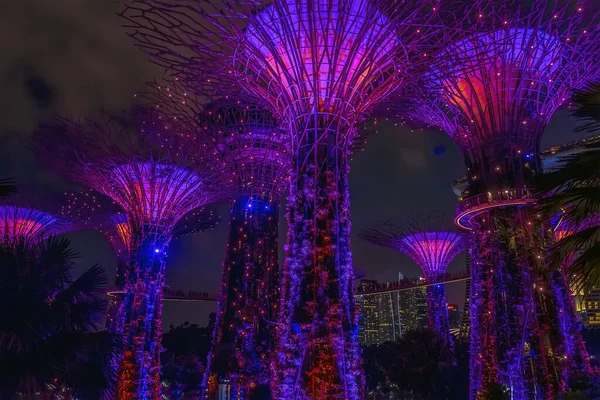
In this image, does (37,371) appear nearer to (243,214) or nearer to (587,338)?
(243,214)

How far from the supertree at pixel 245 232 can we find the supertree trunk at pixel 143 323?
2.88m

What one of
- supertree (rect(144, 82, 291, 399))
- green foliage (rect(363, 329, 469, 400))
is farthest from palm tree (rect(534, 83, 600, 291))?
green foliage (rect(363, 329, 469, 400))

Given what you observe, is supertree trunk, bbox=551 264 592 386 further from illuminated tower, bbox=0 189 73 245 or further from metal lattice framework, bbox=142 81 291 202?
illuminated tower, bbox=0 189 73 245

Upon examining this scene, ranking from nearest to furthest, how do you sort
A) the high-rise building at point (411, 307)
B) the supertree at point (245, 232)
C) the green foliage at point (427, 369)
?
the supertree at point (245, 232), the green foliage at point (427, 369), the high-rise building at point (411, 307)

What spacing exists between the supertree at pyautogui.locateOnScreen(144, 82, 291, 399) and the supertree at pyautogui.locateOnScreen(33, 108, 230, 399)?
142 cm

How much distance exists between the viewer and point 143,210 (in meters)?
24.1

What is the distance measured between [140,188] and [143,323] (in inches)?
246

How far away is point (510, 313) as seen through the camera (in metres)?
16.7

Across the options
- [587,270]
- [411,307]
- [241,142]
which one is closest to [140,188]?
[241,142]

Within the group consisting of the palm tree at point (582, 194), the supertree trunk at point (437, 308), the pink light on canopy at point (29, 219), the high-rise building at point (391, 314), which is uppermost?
the high-rise building at point (391, 314)

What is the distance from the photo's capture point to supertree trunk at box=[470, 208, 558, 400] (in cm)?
1592

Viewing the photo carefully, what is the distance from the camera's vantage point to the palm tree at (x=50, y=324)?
725cm

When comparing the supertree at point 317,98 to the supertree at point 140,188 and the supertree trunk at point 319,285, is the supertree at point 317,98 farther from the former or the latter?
the supertree at point 140,188

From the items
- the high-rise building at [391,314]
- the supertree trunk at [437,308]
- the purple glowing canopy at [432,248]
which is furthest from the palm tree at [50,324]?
the high-rise building at [391,314]
